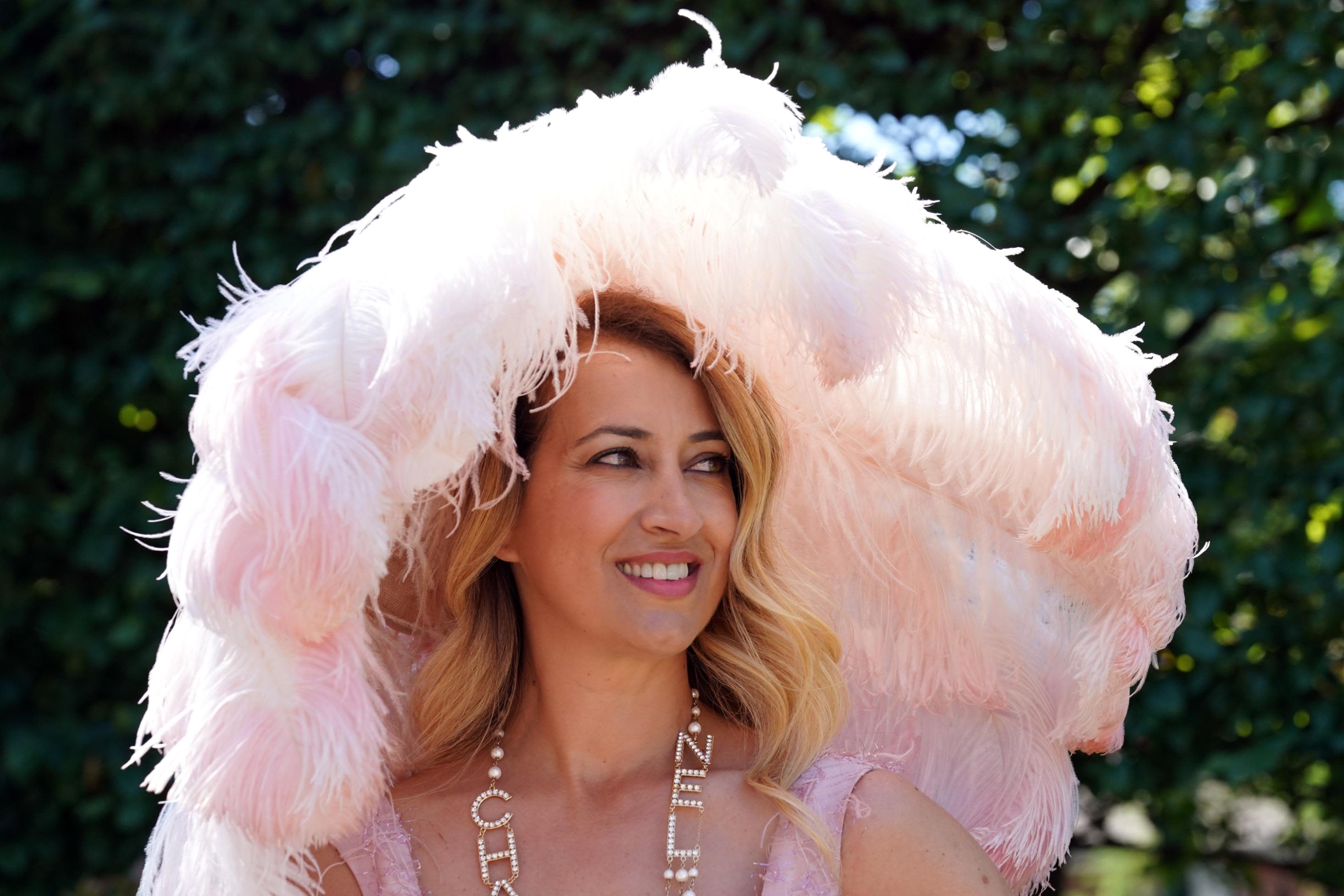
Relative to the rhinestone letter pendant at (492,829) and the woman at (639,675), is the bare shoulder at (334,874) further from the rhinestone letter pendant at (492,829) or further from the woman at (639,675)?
the rhinestone letter pendant at (492,829)

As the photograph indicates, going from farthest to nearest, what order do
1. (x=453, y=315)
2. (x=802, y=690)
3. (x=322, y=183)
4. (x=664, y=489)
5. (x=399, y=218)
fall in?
(x=322, y=183), (x=802, y=690), (x=664, y=489), (x=399, y=218), (x=453, y=315)

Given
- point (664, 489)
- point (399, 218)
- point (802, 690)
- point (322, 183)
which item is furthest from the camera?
point (322, 183)

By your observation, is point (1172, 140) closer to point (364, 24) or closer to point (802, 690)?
point (802, 690)

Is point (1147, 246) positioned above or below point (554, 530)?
above

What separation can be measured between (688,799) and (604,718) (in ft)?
0.61

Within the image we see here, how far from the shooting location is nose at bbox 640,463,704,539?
1996 millimetres

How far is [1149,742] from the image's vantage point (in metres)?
3.18

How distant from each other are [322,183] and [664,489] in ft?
5.56

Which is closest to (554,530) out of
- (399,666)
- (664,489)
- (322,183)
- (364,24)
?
(664,489)

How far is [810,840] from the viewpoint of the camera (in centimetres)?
203

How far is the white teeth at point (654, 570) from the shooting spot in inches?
79.4

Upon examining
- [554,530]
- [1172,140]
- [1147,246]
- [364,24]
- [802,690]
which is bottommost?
[802,690]

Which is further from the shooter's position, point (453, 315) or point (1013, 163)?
point (1013, 163)

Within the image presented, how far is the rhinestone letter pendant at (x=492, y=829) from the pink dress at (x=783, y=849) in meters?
0.10
